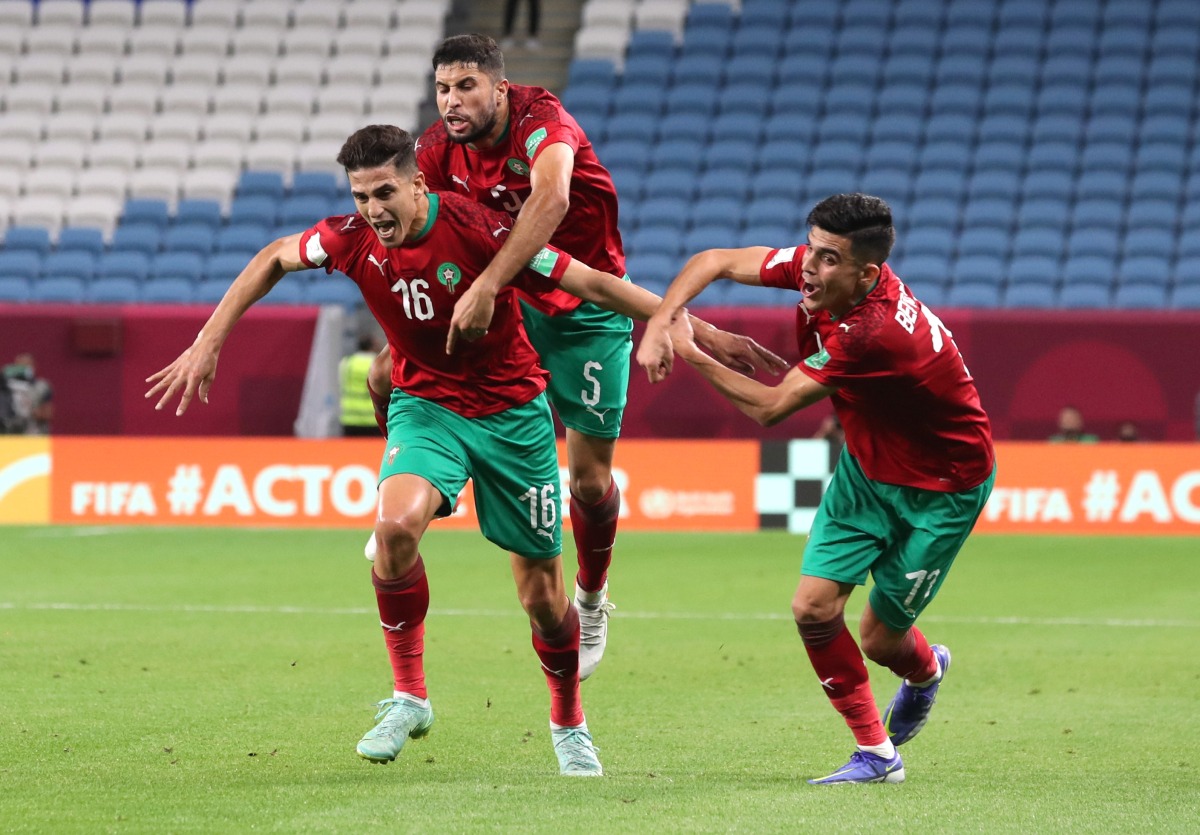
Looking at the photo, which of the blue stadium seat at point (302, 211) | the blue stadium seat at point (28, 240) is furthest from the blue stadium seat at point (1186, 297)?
the blue stadium seat at point (28, 240)

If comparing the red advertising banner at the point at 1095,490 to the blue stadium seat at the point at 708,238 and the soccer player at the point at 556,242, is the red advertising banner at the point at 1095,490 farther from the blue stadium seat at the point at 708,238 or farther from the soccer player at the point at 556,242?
the soccer player at the point at 556,242

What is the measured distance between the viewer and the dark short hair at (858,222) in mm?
5270

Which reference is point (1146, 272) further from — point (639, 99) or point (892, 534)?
point (892, 534)

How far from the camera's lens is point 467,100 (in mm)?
6086

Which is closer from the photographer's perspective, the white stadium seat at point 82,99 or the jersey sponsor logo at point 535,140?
the jersey sponsor logo at point 535,140

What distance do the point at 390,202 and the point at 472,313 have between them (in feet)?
1.46

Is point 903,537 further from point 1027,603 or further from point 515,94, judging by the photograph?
point 1027,603

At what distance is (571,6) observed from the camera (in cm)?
2419

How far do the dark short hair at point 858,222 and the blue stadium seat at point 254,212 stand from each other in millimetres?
16339

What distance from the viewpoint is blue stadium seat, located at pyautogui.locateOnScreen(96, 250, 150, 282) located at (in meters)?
20.1

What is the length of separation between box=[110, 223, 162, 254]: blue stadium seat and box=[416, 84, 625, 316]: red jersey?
1468cm

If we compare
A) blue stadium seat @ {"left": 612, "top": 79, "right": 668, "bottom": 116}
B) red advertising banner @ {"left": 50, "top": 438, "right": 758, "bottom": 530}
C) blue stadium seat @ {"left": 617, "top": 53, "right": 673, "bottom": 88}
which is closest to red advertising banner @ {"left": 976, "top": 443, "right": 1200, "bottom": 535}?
red advertising banner @ {"left": 50, "top": 438, "right": 758, "bottom": 530}

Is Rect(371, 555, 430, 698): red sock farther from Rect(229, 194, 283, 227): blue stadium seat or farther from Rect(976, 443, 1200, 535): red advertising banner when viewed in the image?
Rect(229, 194, 283, 227): blue stadium seat

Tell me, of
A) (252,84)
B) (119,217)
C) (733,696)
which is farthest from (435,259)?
(252,84)
